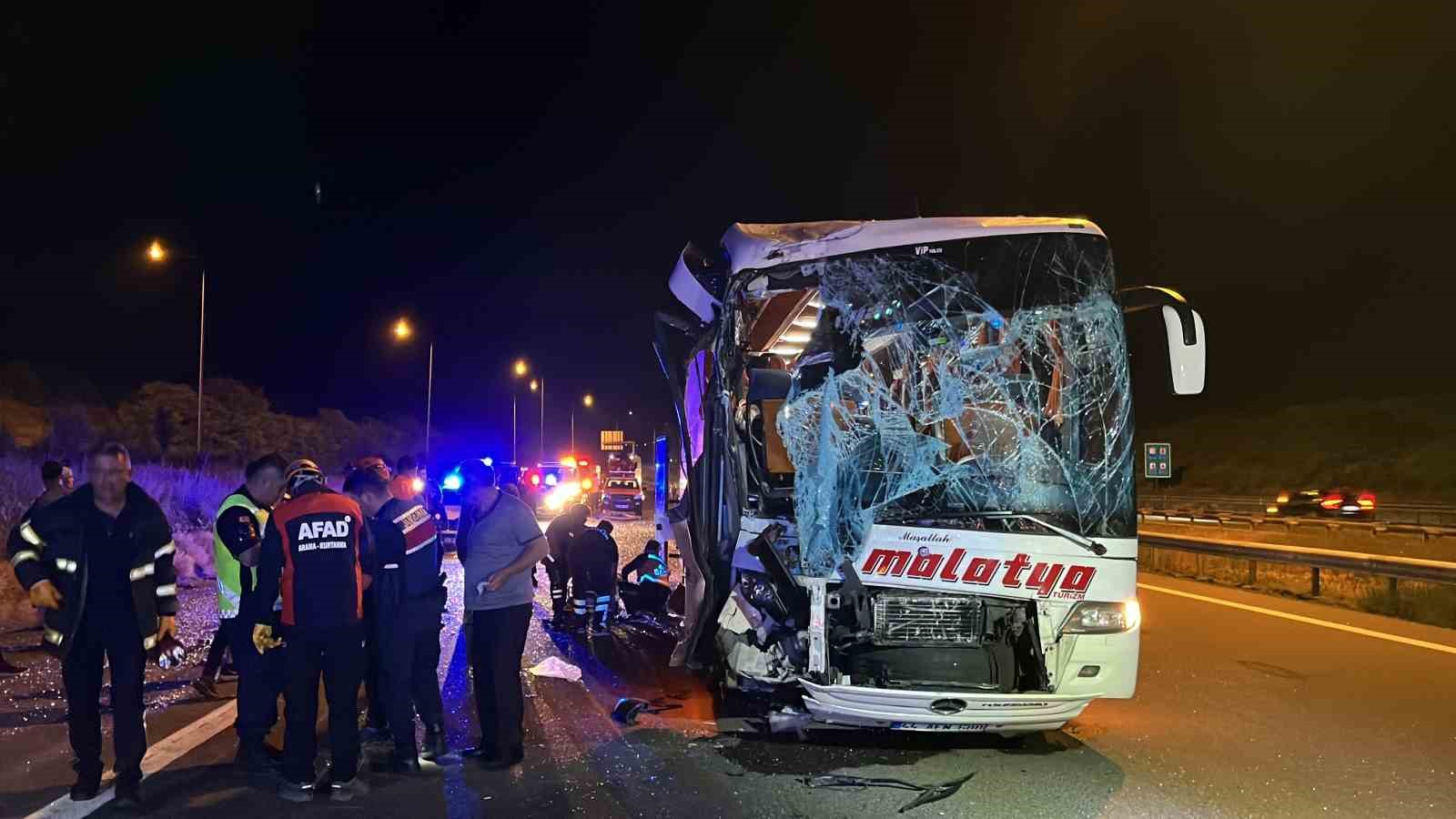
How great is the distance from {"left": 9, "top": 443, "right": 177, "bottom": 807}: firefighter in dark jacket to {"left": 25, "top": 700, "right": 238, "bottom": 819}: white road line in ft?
0.30

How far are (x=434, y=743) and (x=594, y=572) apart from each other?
4.22 metres

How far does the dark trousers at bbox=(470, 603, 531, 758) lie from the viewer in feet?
18.7

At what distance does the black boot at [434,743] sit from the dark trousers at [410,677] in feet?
0.08

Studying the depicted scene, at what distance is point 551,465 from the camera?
32.7m

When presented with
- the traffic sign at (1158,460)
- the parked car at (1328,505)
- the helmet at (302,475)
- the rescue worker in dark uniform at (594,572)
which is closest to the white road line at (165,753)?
the helmet at (302,475)

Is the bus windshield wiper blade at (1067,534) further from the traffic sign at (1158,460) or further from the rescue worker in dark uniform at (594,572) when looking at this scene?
the traffic sign at (1158,460)

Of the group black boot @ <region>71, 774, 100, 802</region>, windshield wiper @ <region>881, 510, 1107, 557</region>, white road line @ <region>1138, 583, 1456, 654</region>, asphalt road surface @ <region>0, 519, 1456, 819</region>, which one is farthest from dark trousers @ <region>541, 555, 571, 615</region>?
white road line @ <region>1138, 583, 1456, 654</region>

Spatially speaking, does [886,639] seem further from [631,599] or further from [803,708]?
[631,599]

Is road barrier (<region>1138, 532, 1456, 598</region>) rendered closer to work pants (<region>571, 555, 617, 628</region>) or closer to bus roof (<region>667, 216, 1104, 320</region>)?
work pants (<region>571, 555, 617, 628</region>)

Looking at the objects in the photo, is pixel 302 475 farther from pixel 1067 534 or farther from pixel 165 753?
pixel 1067 534

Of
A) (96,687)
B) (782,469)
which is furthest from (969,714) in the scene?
(96,687)

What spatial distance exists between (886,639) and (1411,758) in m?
3.33

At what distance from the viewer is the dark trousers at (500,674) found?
5711 millimetres

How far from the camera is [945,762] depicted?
19.0 feet
